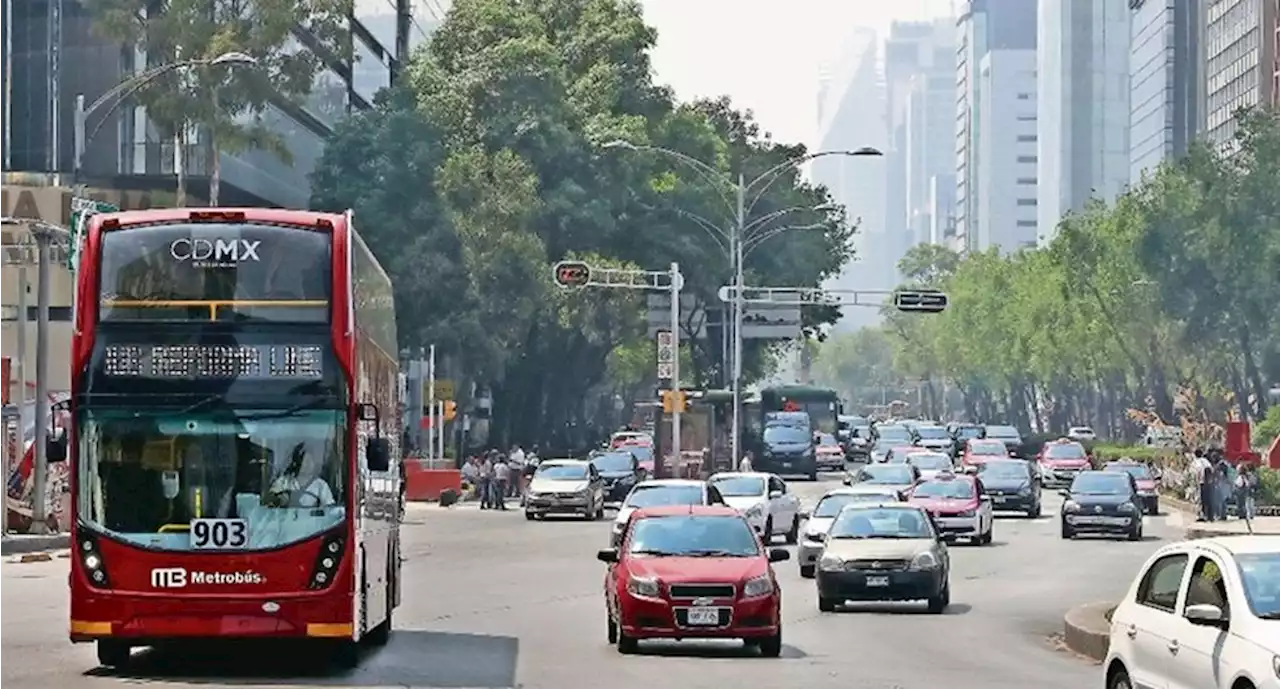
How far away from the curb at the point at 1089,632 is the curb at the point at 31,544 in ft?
67.5

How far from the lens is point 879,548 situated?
31906 millimetres

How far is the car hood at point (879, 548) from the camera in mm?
31828

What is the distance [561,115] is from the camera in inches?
3339

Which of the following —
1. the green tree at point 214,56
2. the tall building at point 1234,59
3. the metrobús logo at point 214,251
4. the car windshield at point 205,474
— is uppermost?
the tall building at point 1234,59

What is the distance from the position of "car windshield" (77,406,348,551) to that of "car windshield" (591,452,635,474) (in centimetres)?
4910

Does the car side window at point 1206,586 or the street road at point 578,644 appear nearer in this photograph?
the car side window at point 1206,586

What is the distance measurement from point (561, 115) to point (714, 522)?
196 feet

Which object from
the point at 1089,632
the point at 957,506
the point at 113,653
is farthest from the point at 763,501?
the point at 113,653

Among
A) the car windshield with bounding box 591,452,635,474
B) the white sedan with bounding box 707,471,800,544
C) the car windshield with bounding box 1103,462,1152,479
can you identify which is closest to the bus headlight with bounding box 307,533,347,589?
the white sedan with bounding box 707,471,800,544

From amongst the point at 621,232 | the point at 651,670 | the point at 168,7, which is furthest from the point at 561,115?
the point at 651,670

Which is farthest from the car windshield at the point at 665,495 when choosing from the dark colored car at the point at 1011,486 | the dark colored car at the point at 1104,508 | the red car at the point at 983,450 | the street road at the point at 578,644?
the red car at the point at 983,450

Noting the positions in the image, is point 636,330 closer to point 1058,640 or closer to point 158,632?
point 1058,640

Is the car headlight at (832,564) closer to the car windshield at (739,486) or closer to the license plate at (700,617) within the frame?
the license plate at (700,617)

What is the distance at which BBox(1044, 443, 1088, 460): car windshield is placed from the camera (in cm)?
8475
